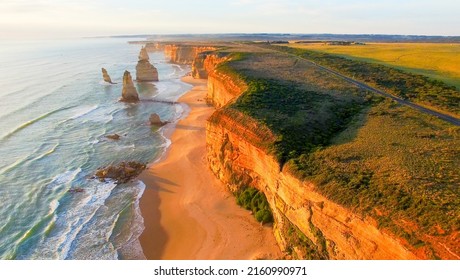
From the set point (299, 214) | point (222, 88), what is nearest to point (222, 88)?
point (222, 88)

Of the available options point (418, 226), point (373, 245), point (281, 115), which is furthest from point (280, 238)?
point (281, 115)

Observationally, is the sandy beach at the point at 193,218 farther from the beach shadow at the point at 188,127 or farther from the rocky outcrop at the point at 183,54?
the rocky outcrop at the point at 183,54

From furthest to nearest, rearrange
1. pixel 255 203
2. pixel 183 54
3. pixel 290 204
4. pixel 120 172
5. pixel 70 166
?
1. pixel 183 54
2. pixel 70 166
3. pixel 120 172
4. pixel 255 203
5. pixel 290 204

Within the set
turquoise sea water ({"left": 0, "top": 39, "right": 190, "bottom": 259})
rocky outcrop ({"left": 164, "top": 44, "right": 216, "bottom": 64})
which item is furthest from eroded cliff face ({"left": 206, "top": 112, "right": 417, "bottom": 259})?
rocky outcrop ({"left": 164, "top": 44, "right": 216, "bottom": 64})

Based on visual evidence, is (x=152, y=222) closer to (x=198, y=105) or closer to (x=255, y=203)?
(x=255, y=203)

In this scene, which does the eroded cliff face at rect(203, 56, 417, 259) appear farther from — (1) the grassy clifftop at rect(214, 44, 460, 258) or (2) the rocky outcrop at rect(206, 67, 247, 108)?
(2) the rocky outcrop at rect(206, 67, 247, 108)

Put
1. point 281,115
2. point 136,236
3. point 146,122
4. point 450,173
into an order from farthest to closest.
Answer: point 146,122 < point 281,115 < point 136,236 < point 450,173

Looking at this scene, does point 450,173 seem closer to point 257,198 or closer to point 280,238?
point 280,238
